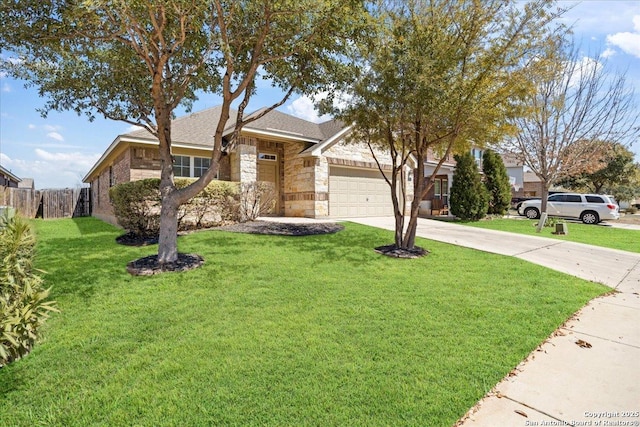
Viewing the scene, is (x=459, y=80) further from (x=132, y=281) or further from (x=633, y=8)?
(x=132, y=281)

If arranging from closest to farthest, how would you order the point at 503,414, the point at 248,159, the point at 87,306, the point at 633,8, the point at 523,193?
the point at 503,414 < the point at 87,306 < the point at 633,8 < the point at 248,159 < the point at 523,193

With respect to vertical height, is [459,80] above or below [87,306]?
above

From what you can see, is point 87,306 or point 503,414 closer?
point 503,414

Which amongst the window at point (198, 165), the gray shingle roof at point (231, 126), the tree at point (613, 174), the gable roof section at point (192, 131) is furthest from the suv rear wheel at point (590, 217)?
the window at point (198, 165)

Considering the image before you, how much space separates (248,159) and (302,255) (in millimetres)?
7415

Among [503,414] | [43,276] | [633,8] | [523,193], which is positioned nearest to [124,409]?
[503,414]

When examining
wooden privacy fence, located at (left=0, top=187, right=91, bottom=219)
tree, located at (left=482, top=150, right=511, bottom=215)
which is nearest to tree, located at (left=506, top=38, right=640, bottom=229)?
tree, located at (left=482, top=150, right=511, bottom=215)

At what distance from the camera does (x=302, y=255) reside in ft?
22.9

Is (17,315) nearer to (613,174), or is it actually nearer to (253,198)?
(253,198)

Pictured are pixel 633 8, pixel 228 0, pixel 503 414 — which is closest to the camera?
pixel 503 414

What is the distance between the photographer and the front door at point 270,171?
14.7m

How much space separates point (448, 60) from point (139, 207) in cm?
828

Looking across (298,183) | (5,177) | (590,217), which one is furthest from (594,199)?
(5,177)

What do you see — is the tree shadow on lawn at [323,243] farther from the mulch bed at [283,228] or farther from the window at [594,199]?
the window at [594,199]
